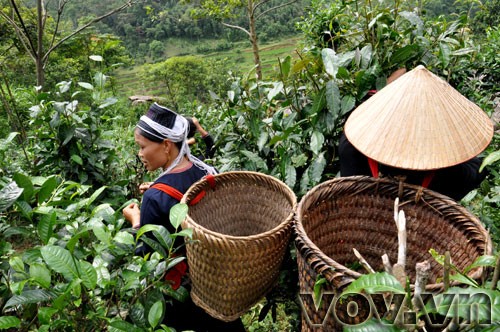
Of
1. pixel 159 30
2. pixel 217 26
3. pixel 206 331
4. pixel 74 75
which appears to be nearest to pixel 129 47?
pixel 159 30

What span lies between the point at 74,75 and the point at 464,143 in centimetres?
1843

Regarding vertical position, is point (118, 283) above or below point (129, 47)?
above

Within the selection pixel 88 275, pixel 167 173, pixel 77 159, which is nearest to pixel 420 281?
pixel 88 275

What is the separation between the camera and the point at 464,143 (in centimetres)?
107

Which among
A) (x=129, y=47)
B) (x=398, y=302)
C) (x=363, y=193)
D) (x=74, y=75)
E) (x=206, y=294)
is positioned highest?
(x=398, y=302)

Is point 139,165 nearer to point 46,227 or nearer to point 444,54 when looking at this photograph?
point 46,227

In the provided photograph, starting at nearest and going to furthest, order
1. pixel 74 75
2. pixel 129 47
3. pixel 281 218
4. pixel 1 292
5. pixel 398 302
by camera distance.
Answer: pixel 398 302 → pixel 1 292 → pixel 281 218 → pixel 74 75 → pixel 129 47

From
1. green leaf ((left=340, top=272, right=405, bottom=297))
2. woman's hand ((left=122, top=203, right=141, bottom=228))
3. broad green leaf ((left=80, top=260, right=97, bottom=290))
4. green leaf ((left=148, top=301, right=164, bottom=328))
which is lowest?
woman's hand ((left=122, top=203, right=141, bottom=228))

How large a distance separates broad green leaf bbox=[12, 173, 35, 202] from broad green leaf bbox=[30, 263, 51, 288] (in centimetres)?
27

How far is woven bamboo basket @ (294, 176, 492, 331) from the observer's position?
930 mm

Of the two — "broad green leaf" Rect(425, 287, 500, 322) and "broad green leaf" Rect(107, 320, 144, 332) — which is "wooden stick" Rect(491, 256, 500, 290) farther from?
"broad green leaf" Rect(107, 320, 144, 332)

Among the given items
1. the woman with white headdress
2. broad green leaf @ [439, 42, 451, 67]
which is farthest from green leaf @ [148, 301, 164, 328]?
broad green leaf @ [439, 42, 451, 67]

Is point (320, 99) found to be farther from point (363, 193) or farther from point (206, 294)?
point (206, 294)

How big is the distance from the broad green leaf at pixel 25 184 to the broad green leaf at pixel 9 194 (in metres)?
0.01
